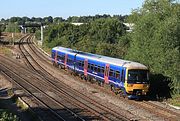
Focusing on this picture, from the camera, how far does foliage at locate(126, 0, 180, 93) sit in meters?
30.2

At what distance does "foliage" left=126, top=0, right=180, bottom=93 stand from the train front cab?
1.79 m

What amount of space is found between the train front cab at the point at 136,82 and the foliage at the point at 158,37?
5.86 ft

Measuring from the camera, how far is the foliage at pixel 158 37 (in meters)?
30.2

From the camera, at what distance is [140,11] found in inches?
1497

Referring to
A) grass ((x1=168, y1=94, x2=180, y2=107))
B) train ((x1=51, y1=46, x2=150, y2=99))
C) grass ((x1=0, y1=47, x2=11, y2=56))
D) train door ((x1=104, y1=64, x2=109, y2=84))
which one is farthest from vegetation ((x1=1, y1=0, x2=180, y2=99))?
grass ((x1=0, y1=47, x2=11, y2=56))

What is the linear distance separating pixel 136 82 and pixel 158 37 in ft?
13.0

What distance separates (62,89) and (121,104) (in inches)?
345

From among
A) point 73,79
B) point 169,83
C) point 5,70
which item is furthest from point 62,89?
point 5,70

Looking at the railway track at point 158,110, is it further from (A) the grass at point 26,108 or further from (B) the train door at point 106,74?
(A) the grass at point 26,108

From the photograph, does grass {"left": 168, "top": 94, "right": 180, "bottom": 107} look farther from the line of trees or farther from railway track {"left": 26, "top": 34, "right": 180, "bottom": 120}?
railway track {"left": 26, "top": 34, "right": 180, "bottom": 120}

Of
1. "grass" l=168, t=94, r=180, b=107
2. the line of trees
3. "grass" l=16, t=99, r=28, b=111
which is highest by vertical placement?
the line of trees

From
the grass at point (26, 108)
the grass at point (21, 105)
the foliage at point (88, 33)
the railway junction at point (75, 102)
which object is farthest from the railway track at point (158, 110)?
the foliage at point (88, 33)

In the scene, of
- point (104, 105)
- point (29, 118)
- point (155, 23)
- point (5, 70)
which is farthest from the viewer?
point (5, 70)

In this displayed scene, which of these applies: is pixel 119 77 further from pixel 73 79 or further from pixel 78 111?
pixel 73 79
